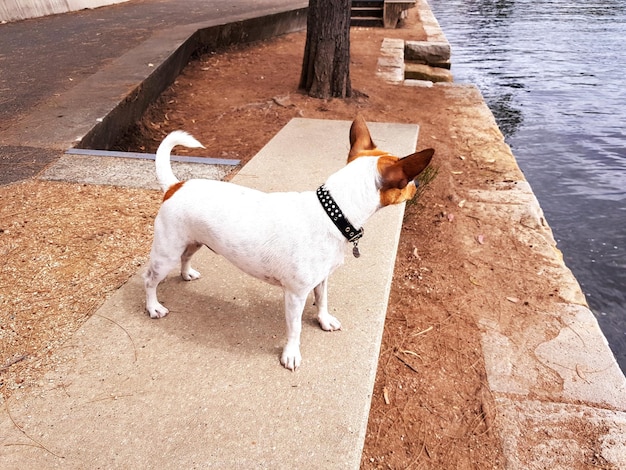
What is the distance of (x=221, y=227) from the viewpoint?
232cm

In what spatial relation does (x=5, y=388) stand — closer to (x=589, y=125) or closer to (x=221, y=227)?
(x=221, y=227)

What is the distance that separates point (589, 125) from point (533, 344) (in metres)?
7.25

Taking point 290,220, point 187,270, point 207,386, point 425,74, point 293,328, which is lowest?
point 425,74

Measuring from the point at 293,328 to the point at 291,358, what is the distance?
0.60ft

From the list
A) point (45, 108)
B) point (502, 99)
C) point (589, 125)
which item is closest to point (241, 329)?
point (45, 108)

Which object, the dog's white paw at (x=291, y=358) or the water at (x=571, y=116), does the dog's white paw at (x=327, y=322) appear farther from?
the water at (x=571, y=116)

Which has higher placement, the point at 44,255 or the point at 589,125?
the point at 44,255

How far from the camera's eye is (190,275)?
3.10 meters

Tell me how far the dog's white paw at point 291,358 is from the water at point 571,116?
3.31 m

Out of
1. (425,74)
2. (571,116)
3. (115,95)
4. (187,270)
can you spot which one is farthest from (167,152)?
(425,74)

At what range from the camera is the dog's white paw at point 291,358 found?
8.02ft

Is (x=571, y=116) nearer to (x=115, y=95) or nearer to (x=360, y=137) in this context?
(x=115, y=95)

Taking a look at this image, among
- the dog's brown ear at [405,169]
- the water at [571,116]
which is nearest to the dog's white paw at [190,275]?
the dog's brown ear at [405,169]

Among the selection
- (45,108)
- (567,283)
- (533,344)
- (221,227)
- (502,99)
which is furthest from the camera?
(502,99)
